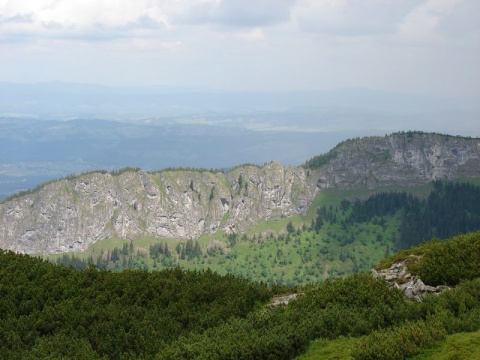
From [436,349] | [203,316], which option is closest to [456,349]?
[436,349]

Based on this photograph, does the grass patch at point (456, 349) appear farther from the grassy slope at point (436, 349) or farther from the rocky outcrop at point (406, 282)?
the rocky outcrop at point (406, 282)

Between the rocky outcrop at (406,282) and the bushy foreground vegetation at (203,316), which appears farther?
the rocky outcrop at (406,282)

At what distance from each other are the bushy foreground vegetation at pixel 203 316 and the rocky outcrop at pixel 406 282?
1082 mm

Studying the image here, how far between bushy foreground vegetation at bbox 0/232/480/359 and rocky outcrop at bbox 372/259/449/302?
1.08 metres

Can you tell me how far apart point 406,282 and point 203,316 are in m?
12.0

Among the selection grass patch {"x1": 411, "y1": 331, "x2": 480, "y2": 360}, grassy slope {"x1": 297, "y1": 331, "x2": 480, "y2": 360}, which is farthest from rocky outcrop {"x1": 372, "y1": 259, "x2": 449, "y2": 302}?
grass patch {"x1": 411, "y1": 331, "x2": 480, "y2": 360}

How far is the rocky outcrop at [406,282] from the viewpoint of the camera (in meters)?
26.9

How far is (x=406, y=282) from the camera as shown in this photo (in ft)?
98.3

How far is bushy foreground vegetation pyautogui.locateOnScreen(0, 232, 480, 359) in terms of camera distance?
1995cm

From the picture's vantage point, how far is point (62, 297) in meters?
30.0

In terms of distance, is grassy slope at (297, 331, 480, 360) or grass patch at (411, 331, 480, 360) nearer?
grass patch at (411, 331, 480, 360)

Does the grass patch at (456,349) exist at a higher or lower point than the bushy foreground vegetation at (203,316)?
higher

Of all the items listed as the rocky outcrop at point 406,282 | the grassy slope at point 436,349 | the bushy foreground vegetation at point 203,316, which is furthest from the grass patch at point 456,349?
the rocky outcrop at point 406,282

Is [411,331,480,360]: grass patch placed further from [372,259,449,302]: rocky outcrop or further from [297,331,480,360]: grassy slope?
[372,259,449,302]: rocky outcrop
